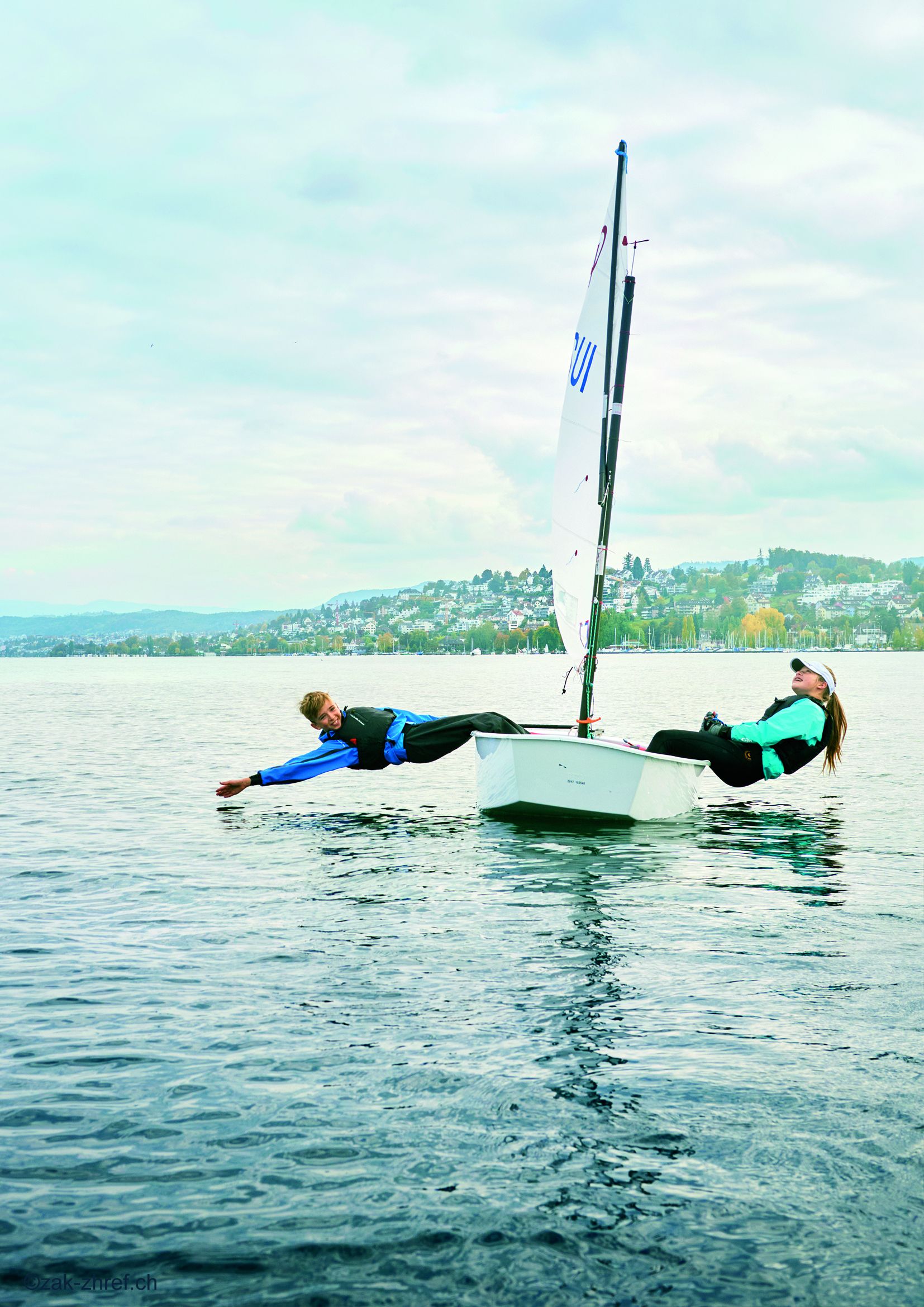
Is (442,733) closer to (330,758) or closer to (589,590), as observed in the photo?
(330,758)

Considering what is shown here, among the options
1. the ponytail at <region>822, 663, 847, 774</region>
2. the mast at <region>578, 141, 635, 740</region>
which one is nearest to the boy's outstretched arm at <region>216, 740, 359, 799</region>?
the mast at <region>578, 141, 635, 740</region>

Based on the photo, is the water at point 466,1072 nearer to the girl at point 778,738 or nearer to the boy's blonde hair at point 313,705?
the girl at point 778,738

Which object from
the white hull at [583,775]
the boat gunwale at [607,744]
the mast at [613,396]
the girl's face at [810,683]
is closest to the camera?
the boat gunwale at [607,744]

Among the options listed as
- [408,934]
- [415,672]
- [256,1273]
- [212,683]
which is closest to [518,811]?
[408,934]

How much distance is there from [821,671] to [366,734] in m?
5.93

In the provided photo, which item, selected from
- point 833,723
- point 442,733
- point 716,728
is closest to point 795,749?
point 833,723

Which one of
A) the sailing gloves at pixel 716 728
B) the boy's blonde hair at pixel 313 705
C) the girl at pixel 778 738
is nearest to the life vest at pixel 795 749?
the girl at pixel 778 738

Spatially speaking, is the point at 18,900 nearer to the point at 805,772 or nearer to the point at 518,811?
the point at 518,811

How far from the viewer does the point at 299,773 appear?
14.5 metres

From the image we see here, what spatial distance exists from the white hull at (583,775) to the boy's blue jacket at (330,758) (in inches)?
41.0

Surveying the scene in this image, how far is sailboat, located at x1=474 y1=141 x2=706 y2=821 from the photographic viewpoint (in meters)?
13.5

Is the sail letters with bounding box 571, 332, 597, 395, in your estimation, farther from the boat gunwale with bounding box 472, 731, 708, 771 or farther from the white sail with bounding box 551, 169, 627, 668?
the boat gunwale with bounding box 472, 731, 708, 771

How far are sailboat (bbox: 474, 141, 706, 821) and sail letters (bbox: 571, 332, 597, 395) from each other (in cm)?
2

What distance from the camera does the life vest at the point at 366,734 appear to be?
14.5 metres
